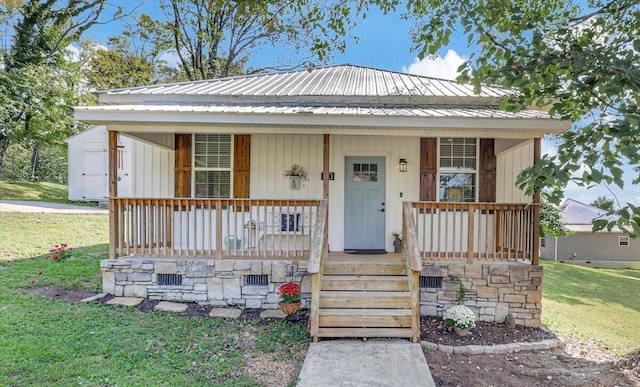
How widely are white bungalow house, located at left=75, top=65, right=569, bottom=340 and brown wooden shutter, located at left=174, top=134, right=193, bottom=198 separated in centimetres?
2

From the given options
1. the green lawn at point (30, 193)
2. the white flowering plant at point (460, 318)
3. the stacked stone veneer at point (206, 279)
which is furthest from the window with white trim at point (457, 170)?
the green lawn at point (30, 193)

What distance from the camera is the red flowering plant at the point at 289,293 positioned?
17.3 ft

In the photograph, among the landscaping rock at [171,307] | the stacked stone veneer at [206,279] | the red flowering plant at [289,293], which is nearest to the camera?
the red flowering plant at [289,293]

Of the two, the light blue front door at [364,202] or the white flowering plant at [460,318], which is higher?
the light blue front door at [364,202]

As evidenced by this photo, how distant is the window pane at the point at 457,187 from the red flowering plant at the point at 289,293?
3470 mm

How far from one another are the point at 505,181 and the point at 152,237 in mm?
6659

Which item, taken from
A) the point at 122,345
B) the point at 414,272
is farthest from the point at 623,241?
the point at 122,345

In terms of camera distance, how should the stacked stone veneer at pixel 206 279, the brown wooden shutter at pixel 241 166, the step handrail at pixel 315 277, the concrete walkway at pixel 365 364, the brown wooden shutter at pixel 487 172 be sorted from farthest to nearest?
1. the brown wooden shutter at pixel 241 166
2. the brown wooden shutter at pixel 487 172
3. the stacked stone veneer at pixel 206 279
4. the step handrail at pixel 315 277
5. the concrete walkway at pixel 365 364

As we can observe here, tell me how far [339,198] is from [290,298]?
8.08 feet

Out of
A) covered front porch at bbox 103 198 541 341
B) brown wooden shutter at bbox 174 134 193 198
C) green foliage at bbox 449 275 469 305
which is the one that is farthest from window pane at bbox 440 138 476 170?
brown wooden shutter at bbox 174 134 193 198

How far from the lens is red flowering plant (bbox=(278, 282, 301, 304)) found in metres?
5.26

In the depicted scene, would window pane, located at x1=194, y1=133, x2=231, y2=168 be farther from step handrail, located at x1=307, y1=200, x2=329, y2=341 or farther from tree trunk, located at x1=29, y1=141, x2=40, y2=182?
tree trunk, located at x1=29, y1=141, x2=40, y2=182

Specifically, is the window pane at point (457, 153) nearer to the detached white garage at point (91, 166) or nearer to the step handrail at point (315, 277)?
the step handrail at point (315, 277)

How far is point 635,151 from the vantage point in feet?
10.7
